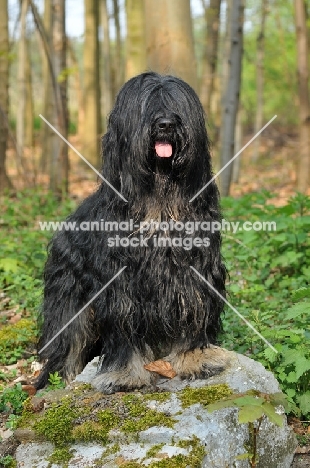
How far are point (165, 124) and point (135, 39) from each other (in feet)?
22.7

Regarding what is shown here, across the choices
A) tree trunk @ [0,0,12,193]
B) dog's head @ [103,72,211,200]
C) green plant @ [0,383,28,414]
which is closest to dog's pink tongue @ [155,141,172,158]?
dog's head @ [103,72,211,200]

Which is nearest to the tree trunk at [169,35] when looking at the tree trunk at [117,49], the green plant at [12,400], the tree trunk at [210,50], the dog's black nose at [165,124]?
the dog's black nose at [165,124]

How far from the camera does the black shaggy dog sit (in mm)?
3254

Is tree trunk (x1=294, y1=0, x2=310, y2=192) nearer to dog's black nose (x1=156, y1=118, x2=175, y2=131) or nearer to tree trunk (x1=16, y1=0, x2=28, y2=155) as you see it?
tree trunk (x1=16, y1=0, x2=28, y2=155)

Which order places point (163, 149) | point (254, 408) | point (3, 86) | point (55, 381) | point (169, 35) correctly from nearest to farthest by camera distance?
1. point (254, 408)
2. point (163, 149)
3. point (55, 381)
4. point (169, 35)
5. point (3, 86)

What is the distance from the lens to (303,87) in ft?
34.1

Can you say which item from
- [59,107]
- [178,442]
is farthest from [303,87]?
[178,442]

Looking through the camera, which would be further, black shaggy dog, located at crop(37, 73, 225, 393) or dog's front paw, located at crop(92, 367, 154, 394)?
dog's front paw, located at crop(92, 367, 154, 394)

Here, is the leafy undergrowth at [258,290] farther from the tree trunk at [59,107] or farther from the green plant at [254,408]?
the tree trunk at [59,107]

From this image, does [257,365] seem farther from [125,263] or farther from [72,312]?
[72,312]

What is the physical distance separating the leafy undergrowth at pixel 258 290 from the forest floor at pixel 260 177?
295 mm

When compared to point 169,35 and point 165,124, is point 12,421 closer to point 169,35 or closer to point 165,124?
point 165,124

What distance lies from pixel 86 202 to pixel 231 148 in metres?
6.01

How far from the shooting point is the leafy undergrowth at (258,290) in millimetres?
3627
